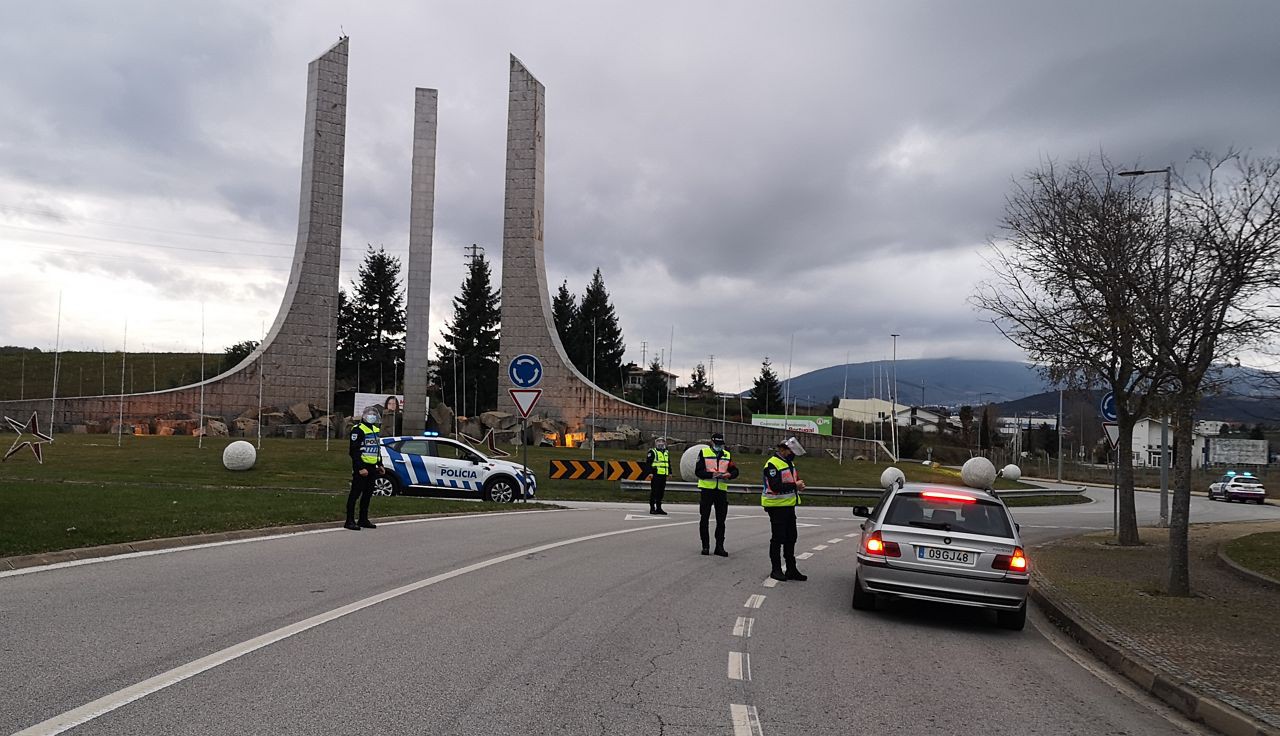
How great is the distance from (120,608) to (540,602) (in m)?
3.54

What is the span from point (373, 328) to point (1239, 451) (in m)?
71.0

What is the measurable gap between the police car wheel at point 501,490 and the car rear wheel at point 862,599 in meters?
13.1

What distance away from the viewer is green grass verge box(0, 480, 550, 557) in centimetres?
1113

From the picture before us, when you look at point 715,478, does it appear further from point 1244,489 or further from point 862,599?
point 1244,489

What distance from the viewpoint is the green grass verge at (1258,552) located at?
14406mm

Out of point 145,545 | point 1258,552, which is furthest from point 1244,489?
point 145,545

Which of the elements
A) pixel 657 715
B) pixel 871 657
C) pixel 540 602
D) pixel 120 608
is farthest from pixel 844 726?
pixel 120 608

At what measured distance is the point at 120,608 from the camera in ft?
25.6

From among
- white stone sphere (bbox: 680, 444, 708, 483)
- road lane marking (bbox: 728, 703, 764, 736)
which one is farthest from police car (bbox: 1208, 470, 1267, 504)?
road lane marking (bbox: 728, 703, 764, 736)

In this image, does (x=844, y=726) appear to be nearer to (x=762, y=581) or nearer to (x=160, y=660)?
(x=160, y=660)

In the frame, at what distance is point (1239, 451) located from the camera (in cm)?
7894

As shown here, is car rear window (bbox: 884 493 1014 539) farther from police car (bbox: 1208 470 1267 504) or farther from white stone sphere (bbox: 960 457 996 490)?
police car (bbox: 1208 470 1267 504)

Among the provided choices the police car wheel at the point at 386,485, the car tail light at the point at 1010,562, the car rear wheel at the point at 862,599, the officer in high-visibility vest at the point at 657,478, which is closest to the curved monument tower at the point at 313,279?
the police car wheel at the point at 386,485

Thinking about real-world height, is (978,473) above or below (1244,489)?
above
